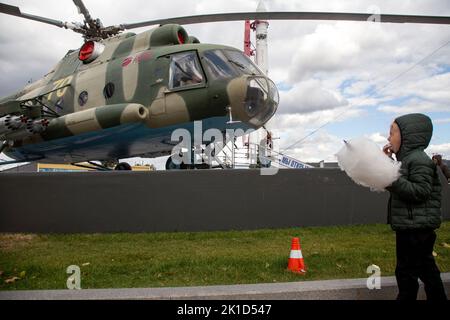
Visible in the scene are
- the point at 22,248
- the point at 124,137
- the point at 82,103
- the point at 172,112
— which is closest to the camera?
the point at 22,248

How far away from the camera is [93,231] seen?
820 cm

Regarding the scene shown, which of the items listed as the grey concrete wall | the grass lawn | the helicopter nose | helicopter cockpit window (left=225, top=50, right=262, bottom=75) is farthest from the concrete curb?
helicopter cockpit window (left=225, top=50, right=262, bottom=75)

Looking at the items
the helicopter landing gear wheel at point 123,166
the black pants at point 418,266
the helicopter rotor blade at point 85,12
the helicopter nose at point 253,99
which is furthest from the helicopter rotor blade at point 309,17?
the black pants at point 418,266

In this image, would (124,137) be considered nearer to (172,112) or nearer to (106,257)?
(172,112)

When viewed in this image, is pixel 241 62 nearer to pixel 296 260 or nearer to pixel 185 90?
pixel 185 90

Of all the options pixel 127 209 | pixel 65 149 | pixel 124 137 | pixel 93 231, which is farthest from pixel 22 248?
pixel 65 149

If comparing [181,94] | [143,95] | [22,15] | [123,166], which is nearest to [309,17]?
[181,94]

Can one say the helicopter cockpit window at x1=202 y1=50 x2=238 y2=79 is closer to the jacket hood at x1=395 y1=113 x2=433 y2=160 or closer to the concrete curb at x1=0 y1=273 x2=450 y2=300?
the concrete curb at x1=0 y1=273 x2=450 y2=300

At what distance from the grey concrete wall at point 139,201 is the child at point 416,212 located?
5.11m

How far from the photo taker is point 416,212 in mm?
3355

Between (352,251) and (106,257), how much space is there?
3.55 meters

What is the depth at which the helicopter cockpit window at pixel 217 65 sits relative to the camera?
31.8ft

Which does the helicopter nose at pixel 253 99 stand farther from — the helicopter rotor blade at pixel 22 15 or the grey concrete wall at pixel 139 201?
the helicopter rotor blade at pixel 22 15

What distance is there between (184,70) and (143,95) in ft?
3.70
